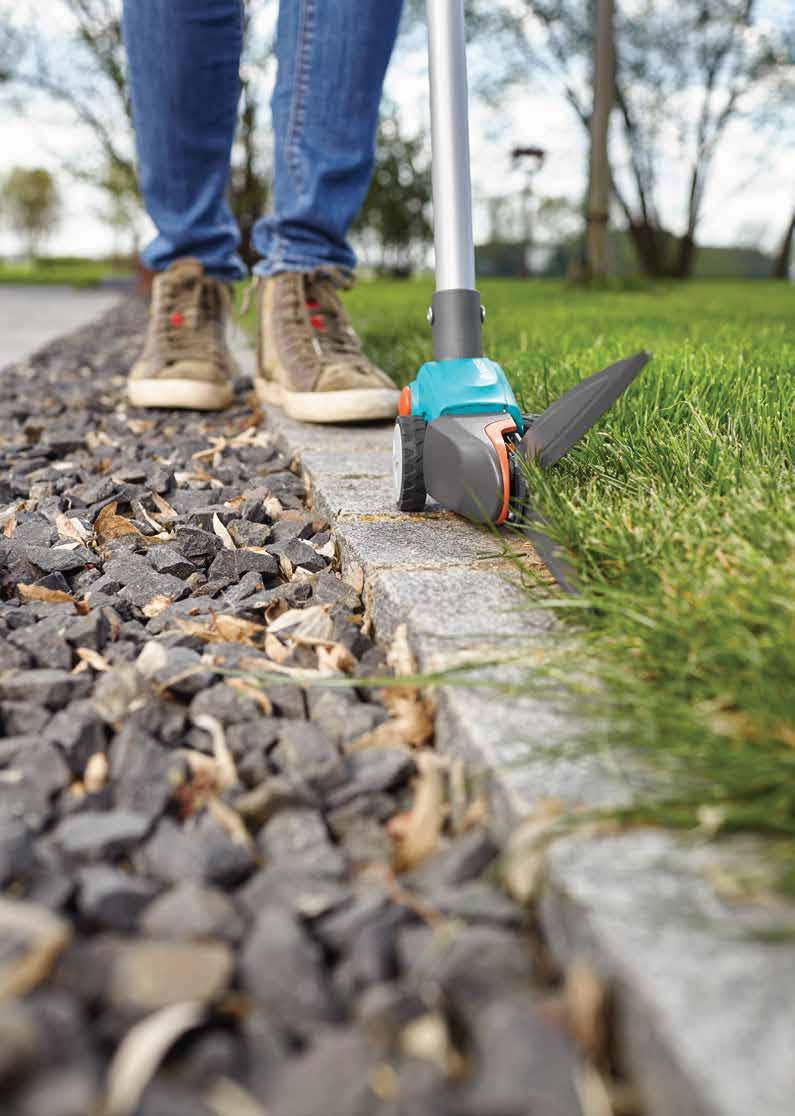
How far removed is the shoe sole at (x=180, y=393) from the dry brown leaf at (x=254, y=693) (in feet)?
6.17

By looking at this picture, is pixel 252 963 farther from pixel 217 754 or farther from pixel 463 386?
pixel 463 386

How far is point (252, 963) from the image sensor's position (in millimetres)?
771

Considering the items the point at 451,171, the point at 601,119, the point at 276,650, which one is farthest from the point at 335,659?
the point at 601,119

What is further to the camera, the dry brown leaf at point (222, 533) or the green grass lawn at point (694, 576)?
the dry brown leaf at point (222, 533)

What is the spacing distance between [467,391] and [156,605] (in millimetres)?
605

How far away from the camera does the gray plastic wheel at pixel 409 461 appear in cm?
161

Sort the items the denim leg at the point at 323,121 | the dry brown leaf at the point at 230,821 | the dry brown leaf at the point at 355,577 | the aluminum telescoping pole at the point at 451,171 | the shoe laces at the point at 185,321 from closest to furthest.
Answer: the dry brown leaf at the point at 230,821 < the dry brown leaf at the point at 355,577 < the aluminum telescoping pole at the point at 451,171 < the denim leg at the point at 323,121 < the shoe laces at the point at 185,321

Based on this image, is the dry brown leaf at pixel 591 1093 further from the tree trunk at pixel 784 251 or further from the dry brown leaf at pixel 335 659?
the tree trunk at pixel 784 251

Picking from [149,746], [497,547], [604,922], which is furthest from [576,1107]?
[497,547]

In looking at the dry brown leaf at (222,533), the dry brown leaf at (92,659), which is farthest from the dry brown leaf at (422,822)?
the dry brown leaf at (222,533)

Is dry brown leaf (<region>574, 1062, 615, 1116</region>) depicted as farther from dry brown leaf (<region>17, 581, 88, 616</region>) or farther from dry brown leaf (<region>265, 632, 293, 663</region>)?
dry brown leaf (<region>17, 581, 88, 616</region>)

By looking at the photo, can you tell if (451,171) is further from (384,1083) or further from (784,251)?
(784,251)

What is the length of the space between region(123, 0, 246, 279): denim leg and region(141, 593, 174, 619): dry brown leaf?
1791 mm

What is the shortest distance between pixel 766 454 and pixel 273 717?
93cm
